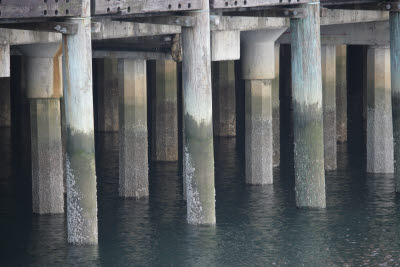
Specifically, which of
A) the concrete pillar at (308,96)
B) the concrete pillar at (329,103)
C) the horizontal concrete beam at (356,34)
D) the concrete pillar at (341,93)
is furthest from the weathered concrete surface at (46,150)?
the concrete pillar at (341,93)

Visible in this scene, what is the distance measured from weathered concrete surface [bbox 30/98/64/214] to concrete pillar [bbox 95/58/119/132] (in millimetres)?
15511

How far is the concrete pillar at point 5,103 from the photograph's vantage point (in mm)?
40350

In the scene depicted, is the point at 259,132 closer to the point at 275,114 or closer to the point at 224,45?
the point at 275,114

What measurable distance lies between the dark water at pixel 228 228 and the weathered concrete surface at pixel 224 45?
3.48 metres

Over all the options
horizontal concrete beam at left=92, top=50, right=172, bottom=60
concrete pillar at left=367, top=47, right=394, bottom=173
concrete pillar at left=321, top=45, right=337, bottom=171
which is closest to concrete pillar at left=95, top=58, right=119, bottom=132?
concrete pillar at left=321, top=45, right=337, bottom=171

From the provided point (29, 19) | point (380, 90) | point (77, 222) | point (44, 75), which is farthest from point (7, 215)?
point (380, 90)

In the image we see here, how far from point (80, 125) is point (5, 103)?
22515mm

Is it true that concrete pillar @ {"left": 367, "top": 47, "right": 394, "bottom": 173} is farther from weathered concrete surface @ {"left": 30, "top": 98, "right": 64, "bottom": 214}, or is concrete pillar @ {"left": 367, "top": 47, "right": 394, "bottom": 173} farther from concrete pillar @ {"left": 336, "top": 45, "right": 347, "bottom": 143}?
weathered concrete surface @ {"left": 30, "top": 98, "right": 64, "bottom": 214}

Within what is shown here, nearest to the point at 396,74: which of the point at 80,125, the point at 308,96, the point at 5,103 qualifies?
the point at 308,96

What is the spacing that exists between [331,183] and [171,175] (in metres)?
4.56

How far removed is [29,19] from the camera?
766 inches

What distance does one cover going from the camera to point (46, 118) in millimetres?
23641

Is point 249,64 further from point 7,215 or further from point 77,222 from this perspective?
point 77,222

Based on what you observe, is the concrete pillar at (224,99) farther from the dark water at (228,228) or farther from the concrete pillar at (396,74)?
the concrete pillar at (396,74)
